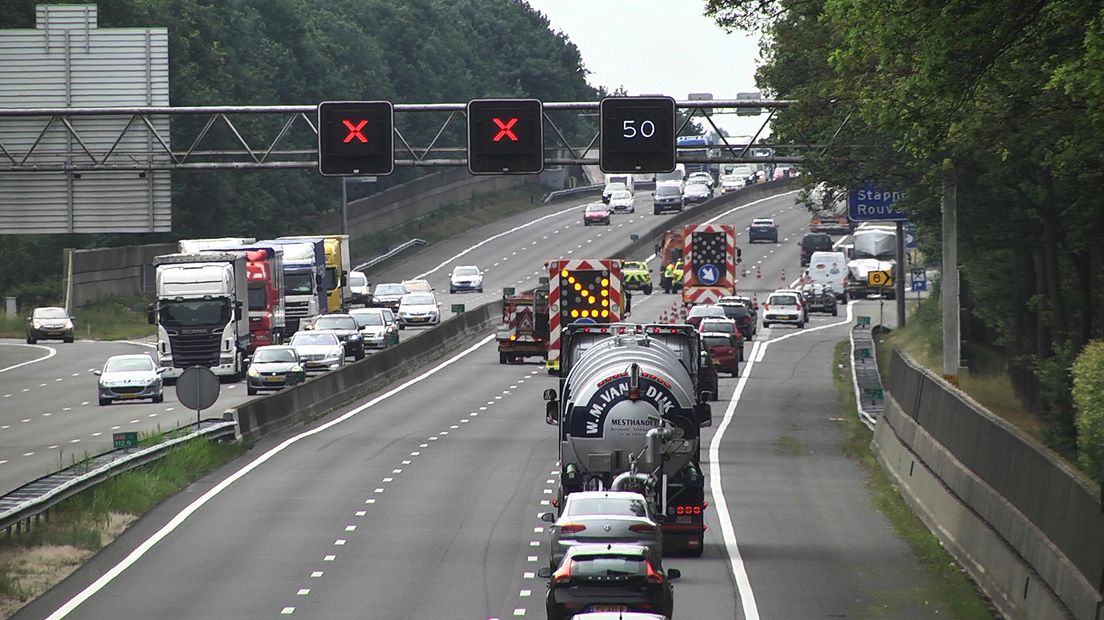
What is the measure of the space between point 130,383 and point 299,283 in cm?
2100

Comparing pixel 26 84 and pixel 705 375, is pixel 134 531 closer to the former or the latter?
pixel 705 375

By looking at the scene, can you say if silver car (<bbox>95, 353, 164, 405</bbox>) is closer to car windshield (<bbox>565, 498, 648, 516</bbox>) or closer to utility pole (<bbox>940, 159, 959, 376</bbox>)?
utility pole (<bbox>940, 159, 959, 376</bbox>)

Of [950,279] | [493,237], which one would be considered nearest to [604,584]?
[950,279]

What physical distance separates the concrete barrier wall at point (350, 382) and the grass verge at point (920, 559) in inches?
516

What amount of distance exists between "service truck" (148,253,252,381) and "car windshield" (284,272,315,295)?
597 inches

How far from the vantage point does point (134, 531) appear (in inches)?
1110

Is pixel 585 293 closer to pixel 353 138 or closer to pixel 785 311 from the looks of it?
pixel 353 138

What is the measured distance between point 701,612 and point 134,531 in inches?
416

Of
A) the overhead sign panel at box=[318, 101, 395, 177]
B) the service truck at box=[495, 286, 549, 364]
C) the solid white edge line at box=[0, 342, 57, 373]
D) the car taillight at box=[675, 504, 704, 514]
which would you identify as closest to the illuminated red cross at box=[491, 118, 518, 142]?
the overhead sign panel at box=[318, 101, 395, 177]

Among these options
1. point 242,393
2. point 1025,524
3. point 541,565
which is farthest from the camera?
point 242,393

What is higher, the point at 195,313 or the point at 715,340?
the point at 195,313

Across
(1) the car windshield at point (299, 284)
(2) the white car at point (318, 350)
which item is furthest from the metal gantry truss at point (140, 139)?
(1) the car windshield at point (299, 284)

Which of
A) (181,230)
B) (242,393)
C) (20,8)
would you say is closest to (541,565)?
(242,393)

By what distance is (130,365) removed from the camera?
52.8 meters
